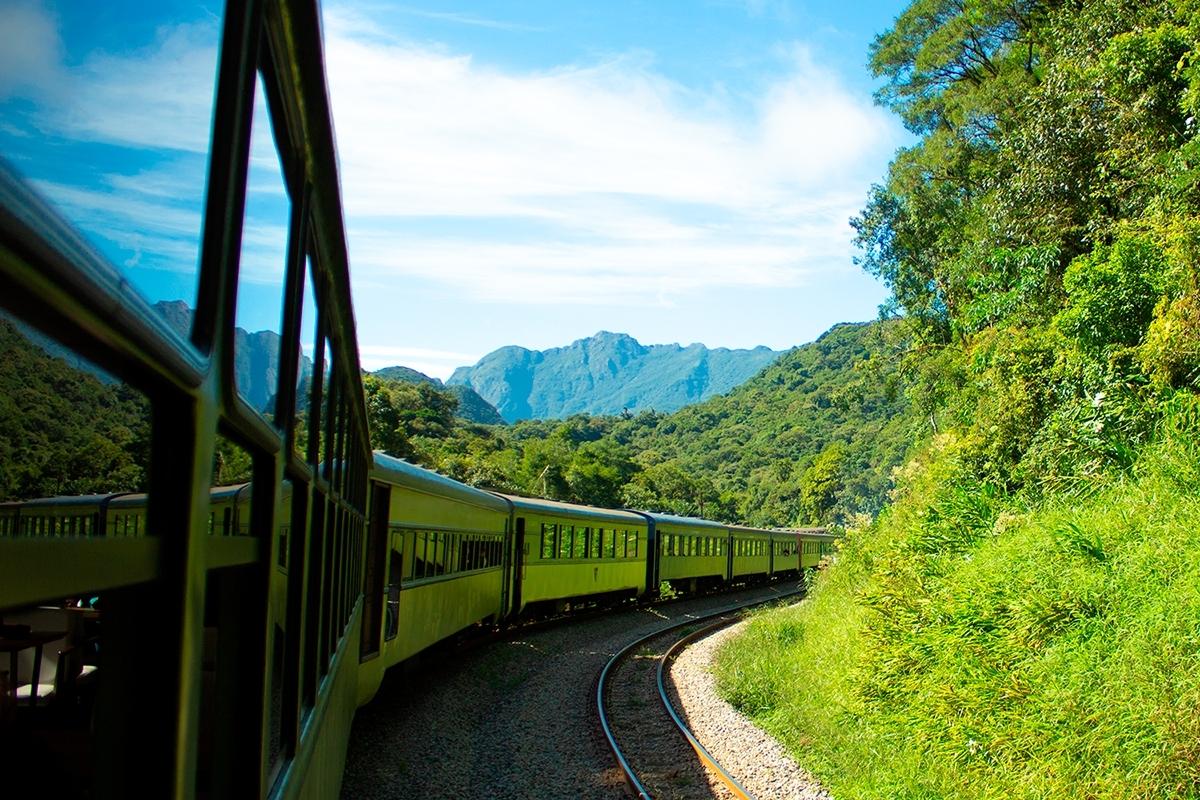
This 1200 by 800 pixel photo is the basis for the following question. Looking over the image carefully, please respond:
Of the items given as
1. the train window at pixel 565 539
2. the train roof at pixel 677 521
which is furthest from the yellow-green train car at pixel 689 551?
the train window at pixel 565 539

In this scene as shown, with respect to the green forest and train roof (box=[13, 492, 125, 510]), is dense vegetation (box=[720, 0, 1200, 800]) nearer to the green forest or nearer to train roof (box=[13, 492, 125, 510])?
the green forest

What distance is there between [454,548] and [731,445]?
116381 millimetres

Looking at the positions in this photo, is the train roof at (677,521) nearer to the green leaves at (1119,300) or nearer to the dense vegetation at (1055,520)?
the dense vegetation at (1055,520)

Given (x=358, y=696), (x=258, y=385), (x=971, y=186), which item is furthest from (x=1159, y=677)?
(x=971, y=186)

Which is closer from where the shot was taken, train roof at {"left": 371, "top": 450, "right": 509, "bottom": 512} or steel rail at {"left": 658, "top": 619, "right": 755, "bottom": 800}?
steel rail at {"left": 658, "top": 619, "right": 755, "bottom": 800}

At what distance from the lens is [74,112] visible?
83cm

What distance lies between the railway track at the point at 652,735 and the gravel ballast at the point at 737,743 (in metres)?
0.15

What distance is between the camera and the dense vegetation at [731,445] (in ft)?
159

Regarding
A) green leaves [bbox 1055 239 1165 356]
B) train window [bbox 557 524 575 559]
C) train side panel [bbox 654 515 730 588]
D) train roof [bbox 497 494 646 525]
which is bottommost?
train side panel [bbox 654 515 730 588]

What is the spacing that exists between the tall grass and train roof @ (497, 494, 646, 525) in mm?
5868

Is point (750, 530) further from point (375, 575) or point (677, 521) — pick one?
point (375, 575)

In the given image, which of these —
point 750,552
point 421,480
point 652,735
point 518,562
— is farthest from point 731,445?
point 421,480

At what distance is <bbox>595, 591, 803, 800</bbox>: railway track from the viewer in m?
8.36

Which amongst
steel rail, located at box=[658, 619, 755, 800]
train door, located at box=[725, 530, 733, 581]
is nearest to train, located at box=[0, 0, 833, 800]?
steel rail, located at box=[658, 619, 755, 800]
